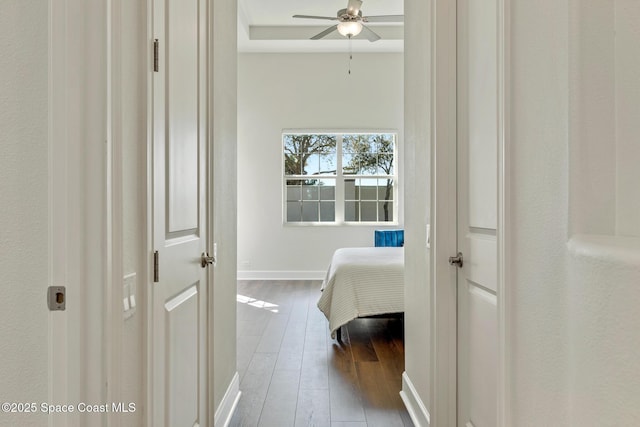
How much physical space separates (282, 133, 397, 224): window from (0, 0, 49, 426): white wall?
226 inches

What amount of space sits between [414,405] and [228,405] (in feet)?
3.20

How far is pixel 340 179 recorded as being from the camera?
6762mm

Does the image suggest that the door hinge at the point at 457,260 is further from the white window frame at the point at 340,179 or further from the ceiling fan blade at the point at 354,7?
the white window frame at the point at 340,179

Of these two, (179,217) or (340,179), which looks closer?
(179,217)

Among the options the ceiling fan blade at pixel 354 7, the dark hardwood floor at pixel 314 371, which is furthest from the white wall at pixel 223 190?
the ceiling fan blade at pixel 354 7

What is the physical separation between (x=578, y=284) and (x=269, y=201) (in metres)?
5.96

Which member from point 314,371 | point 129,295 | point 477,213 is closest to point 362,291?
point 314,371

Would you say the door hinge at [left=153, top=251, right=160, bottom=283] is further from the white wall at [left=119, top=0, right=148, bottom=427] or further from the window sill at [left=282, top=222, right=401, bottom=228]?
the window sill at [left=282, top=222, right=401, bottom=228]

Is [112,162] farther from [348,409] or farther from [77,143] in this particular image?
[348,409]

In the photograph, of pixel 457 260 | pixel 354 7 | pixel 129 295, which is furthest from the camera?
pixel 354 7

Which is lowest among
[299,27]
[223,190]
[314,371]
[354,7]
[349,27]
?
[314,371]

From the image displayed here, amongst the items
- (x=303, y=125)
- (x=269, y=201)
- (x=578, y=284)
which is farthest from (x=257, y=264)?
(x=578, y=284)

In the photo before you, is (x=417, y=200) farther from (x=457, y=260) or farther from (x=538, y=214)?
(x=538, y=214)

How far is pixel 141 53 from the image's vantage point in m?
1.18
